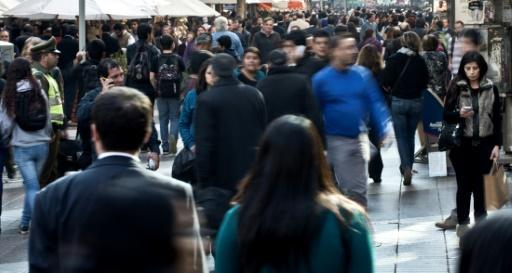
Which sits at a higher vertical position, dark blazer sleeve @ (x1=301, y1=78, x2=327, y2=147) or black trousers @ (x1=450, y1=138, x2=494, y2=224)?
dark blazer sleeve @ (x1=301, y1=78, x2=327, y2=147)

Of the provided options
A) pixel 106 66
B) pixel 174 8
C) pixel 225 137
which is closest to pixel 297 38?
pixel 106 66

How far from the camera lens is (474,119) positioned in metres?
9.52

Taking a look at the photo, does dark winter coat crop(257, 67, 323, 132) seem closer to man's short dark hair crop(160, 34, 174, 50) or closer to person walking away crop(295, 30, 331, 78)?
person walking away crop(295, 30, 331, 78)

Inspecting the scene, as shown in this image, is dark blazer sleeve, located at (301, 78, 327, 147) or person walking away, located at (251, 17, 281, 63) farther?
person walking away, located at (251, 17, 281, 63)

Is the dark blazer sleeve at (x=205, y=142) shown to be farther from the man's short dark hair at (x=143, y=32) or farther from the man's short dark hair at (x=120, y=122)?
the man's short dark hair at (x=143, y=32)

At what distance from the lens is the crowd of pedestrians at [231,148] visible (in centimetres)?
395

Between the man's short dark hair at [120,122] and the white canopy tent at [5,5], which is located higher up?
the man's short dark hair at [120,122]

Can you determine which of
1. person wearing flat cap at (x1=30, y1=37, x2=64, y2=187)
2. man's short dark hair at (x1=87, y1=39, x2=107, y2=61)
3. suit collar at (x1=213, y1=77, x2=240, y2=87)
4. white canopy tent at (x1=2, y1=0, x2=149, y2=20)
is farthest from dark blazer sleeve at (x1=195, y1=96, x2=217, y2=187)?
white canopy tent at (x1=2, y1=0, x2=149, y2=20)

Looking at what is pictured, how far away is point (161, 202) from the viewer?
3949 millimetres

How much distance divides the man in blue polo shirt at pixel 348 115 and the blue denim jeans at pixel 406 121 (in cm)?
358

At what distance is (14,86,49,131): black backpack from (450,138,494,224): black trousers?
→ 3330mm

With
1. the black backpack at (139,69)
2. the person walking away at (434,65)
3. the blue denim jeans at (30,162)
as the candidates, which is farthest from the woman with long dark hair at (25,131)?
the person walking away at (434,65)

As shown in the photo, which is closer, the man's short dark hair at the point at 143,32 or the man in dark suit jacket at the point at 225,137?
the man in dark suit jacket at the point at 225,137

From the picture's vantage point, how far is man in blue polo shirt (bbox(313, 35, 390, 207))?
921cm
